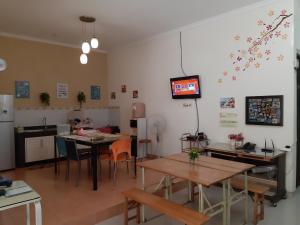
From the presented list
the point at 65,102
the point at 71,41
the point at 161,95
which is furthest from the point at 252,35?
the point at 65,102

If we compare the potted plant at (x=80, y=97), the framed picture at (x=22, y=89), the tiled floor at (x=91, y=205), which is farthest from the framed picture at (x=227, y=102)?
the framed picture at (x=22, y=89)

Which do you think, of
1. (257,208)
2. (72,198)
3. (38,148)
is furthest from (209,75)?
(38,148)

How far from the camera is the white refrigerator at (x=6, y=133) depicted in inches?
194

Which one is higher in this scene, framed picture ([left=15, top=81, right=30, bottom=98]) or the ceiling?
the ceiling

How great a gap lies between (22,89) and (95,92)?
1930 millimetres

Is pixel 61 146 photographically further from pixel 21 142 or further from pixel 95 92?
pixel 95 92

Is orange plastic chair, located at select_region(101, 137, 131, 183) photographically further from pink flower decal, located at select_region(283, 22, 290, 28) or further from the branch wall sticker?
pink flower decal, located at select_region(283, 22, 290, 28)

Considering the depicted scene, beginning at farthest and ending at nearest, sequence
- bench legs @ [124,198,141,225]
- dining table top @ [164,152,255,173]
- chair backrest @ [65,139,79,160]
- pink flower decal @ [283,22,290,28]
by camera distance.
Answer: chair backrest @ [65,139,79,160]
pink flower decal @ [283,22,290,28]
bench legs @ [124,198,141,225]
dining table top @ [164,152,255,173]

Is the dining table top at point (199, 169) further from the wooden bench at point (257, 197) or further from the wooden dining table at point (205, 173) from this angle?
the wooden bench at point (257, 197)

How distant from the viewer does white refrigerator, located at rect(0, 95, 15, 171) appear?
194 inches

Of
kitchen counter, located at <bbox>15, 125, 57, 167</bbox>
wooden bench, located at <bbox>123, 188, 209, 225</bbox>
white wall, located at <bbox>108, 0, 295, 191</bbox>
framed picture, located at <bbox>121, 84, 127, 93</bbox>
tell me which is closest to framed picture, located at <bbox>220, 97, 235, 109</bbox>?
white wall, located at <bbox>108, 0, 295, 191</bbox>

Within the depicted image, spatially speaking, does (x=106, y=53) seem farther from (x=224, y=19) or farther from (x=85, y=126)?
(x=224, y=19)

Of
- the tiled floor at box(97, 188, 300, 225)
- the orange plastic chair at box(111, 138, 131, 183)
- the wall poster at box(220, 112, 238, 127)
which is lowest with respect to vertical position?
the tiled floor at box(97, 188, 300, 225)

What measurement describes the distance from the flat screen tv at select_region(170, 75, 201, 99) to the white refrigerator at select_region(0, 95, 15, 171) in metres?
3.46
